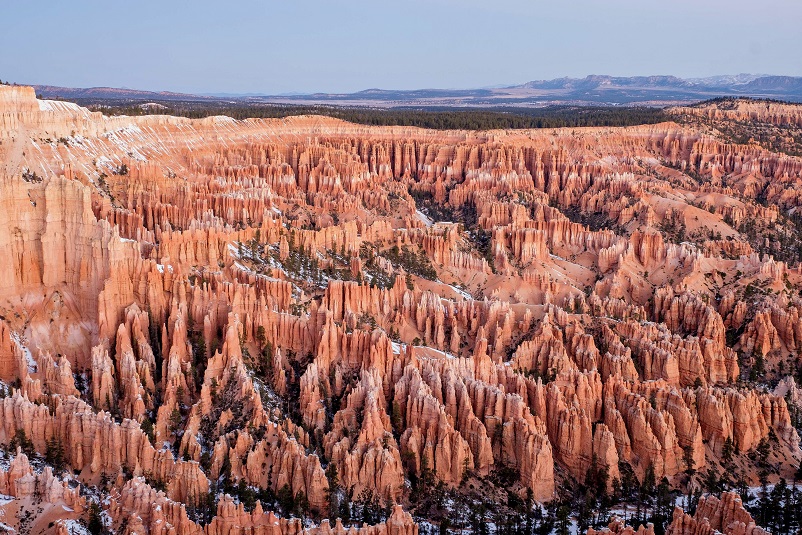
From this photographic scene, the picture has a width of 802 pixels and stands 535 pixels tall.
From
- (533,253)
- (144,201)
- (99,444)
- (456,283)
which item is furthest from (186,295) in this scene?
(533,253)

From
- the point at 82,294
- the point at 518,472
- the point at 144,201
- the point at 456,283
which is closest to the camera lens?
the point at 518,472

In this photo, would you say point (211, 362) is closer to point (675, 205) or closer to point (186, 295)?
point (186, 295)

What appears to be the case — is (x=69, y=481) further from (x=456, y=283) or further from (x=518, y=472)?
(x=456, y=283)

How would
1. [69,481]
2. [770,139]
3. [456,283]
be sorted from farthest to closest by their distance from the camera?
Result: [770,139] → [456,283] → [69,481]

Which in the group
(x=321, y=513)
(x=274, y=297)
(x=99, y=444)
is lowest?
(x=321, y=513)

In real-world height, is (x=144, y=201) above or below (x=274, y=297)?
above

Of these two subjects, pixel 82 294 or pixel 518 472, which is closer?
pixel 518 472

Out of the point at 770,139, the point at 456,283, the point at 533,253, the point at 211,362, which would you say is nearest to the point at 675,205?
the point at 533,253
